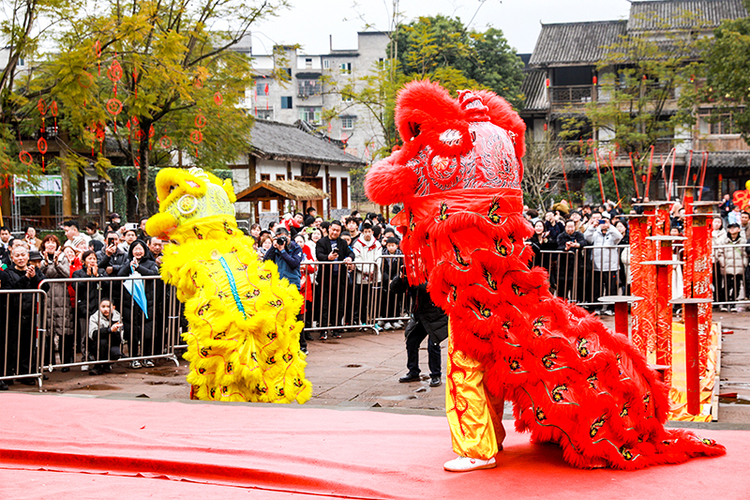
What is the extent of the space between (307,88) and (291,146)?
16534mm

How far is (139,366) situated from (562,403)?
Answer: 5.58 m

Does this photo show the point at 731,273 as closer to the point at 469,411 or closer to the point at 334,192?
the point at 469,411

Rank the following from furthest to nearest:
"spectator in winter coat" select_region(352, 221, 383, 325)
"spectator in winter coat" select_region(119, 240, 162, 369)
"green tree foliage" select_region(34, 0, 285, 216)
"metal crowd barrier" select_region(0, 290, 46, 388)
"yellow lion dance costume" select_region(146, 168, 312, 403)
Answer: "green tree foliage" select_region(34, 0, 285, 216) < "spectator in winter coat" select_region(352, 221, 383, 325) < "spectator in winter coat" select_region(119, 240, 162, 369) < "metal crowd barrier" select_region(0, 290, 46, 388) < "yellow lion dance costume" select_region(146, 168, 312, 403)

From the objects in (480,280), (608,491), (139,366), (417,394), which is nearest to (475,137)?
(480,280)

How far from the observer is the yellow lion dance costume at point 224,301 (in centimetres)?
500

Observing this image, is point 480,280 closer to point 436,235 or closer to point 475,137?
point 436,235

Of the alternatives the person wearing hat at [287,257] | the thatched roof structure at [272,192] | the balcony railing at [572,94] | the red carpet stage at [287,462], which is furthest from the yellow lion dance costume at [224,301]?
the balcony railing at [572,94]

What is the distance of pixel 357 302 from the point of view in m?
9.79

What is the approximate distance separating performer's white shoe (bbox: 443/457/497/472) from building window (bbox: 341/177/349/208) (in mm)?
31431

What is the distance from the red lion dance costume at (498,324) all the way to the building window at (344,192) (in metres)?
31.1

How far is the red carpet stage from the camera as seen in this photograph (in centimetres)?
300

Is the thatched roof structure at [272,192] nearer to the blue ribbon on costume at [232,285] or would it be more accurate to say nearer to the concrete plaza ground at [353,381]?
the concrete plaza ground at [353,381]

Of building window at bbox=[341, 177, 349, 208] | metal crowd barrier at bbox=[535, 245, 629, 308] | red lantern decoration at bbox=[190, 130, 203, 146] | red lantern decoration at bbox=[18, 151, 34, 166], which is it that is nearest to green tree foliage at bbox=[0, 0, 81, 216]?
red lantern decoration at bbox=[18, 151, 34, 166]

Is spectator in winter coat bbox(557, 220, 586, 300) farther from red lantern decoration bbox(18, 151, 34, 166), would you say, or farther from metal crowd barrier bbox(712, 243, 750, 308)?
red lantern decoration bbox(18, 151, 34, 166)
